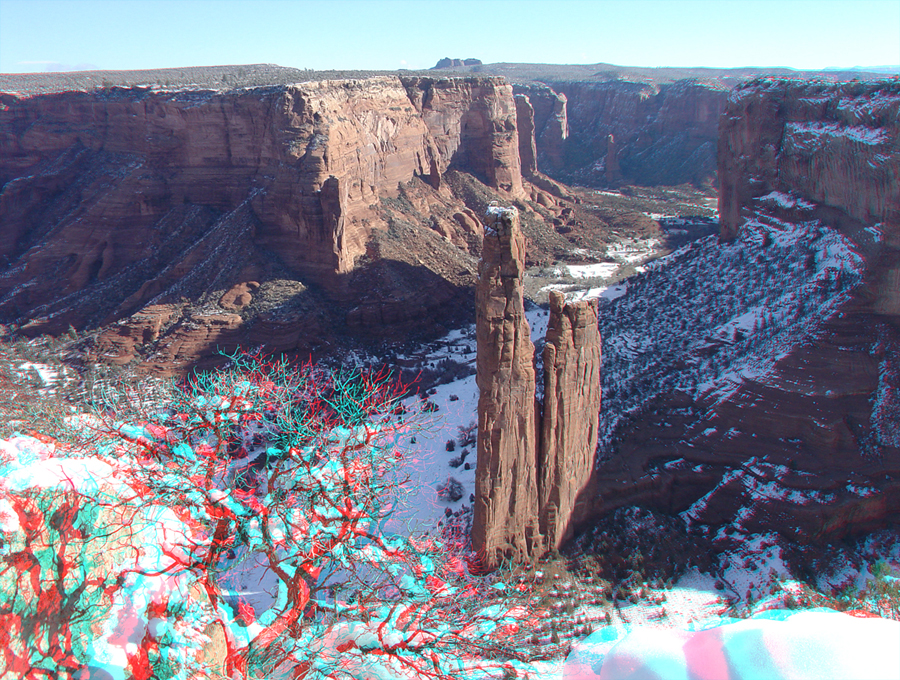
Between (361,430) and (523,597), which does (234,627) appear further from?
(523,597)

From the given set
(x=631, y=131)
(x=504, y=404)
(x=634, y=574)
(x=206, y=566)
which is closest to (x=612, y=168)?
(x=631, y=131)

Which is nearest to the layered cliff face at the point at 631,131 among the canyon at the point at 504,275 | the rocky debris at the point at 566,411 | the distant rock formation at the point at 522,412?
the canyon at the point at 504,275

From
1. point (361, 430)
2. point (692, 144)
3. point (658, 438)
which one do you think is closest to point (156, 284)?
point (361, 430)

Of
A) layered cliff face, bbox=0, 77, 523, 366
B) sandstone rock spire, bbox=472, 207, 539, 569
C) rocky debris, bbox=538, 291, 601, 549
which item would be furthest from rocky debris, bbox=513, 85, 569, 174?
sandstone rock spire, bbox=472, 207, 539, 569

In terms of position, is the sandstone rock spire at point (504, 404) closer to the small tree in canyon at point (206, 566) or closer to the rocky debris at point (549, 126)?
the small tree in canyon at point (206, 566)

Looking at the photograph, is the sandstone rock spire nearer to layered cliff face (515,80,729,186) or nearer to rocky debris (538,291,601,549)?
rocky debris (538,291,601,549)
